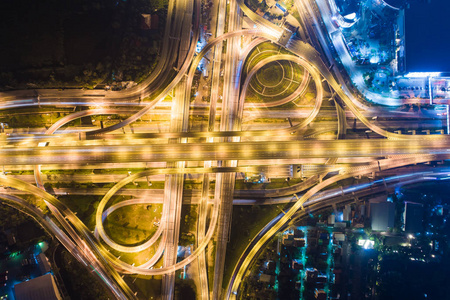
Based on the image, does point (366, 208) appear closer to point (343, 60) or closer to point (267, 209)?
point (267, 209)

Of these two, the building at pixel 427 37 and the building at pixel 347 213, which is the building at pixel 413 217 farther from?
the building at pixel 427 37

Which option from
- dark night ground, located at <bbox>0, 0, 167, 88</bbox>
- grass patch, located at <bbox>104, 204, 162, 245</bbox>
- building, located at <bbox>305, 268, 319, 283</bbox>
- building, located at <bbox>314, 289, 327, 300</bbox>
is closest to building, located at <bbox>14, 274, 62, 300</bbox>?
grass patch, located at <bbox>104, 204, 162, 245</bbox>

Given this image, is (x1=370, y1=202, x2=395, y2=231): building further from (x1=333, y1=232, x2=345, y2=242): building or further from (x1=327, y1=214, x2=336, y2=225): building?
(x1=327, y1=214, x2=336, y2=225): building

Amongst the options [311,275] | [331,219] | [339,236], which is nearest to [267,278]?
[311,275]

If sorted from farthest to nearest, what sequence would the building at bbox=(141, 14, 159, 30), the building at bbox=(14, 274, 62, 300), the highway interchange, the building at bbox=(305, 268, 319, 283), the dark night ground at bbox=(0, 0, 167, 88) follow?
the building at bbox=(141, 14, 159, 30), the building at bbox=(305, 268, 319, 283), the dark night ground at bbox=(0, 0, 167, 88), the highway interchange, the building at bbox=(14, 274, 62, 300)

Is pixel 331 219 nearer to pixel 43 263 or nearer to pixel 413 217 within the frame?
pixel 413 217

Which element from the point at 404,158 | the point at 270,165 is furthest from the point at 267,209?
the point at 404,158
